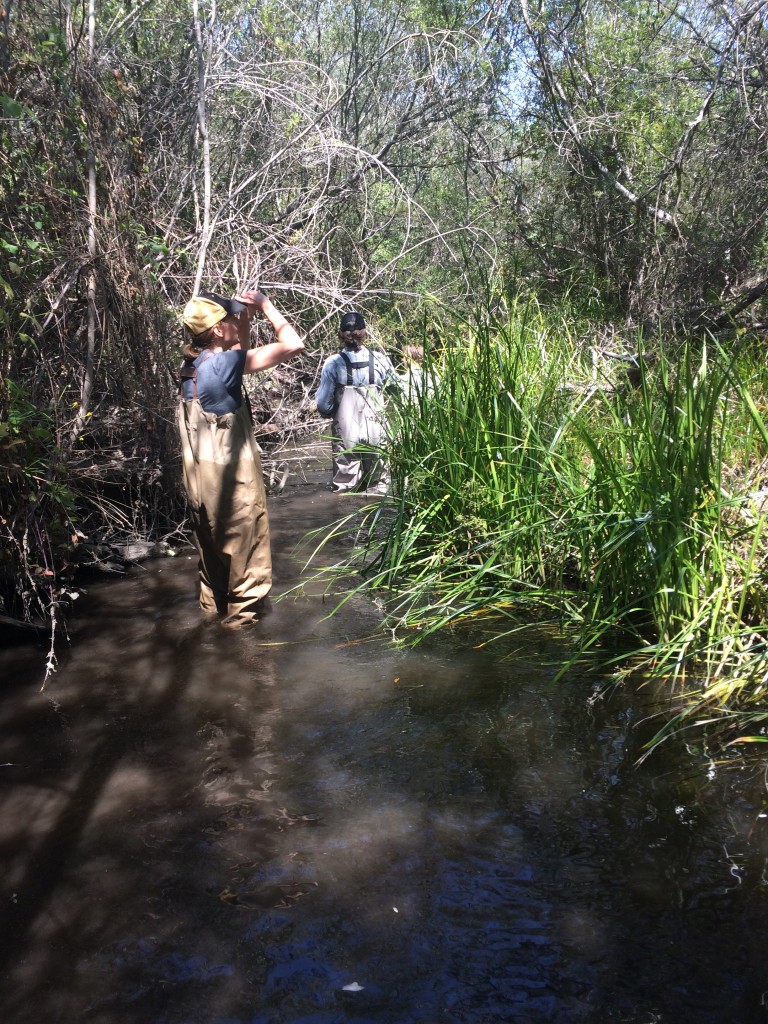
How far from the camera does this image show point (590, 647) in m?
4.55

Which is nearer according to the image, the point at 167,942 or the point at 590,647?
the point at 167,942

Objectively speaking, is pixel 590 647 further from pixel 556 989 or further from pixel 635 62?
pixel 635 62

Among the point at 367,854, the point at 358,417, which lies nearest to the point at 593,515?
the point at 367,854

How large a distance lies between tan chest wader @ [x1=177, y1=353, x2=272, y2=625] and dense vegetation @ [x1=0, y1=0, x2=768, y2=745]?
2.49 feet

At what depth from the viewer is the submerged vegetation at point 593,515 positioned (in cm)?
407

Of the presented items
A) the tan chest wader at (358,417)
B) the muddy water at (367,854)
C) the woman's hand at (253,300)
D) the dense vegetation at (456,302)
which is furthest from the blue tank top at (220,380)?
the tan chest wader at (358,417)

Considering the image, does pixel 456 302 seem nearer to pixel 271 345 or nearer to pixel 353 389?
pixel 353 389

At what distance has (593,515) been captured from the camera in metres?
4.40

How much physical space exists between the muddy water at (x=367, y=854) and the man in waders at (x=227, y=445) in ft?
2.67

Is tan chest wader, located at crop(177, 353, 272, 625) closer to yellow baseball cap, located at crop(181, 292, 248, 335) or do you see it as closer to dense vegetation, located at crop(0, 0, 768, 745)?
yellow baseball cap, located at crop(181, 292, 248, 335)

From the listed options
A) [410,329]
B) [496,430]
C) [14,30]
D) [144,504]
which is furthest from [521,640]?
[410,329]

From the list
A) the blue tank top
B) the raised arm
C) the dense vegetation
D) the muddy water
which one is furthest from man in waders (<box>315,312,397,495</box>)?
the muddy water

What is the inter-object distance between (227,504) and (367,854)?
102 inches

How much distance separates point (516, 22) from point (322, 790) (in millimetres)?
10443
